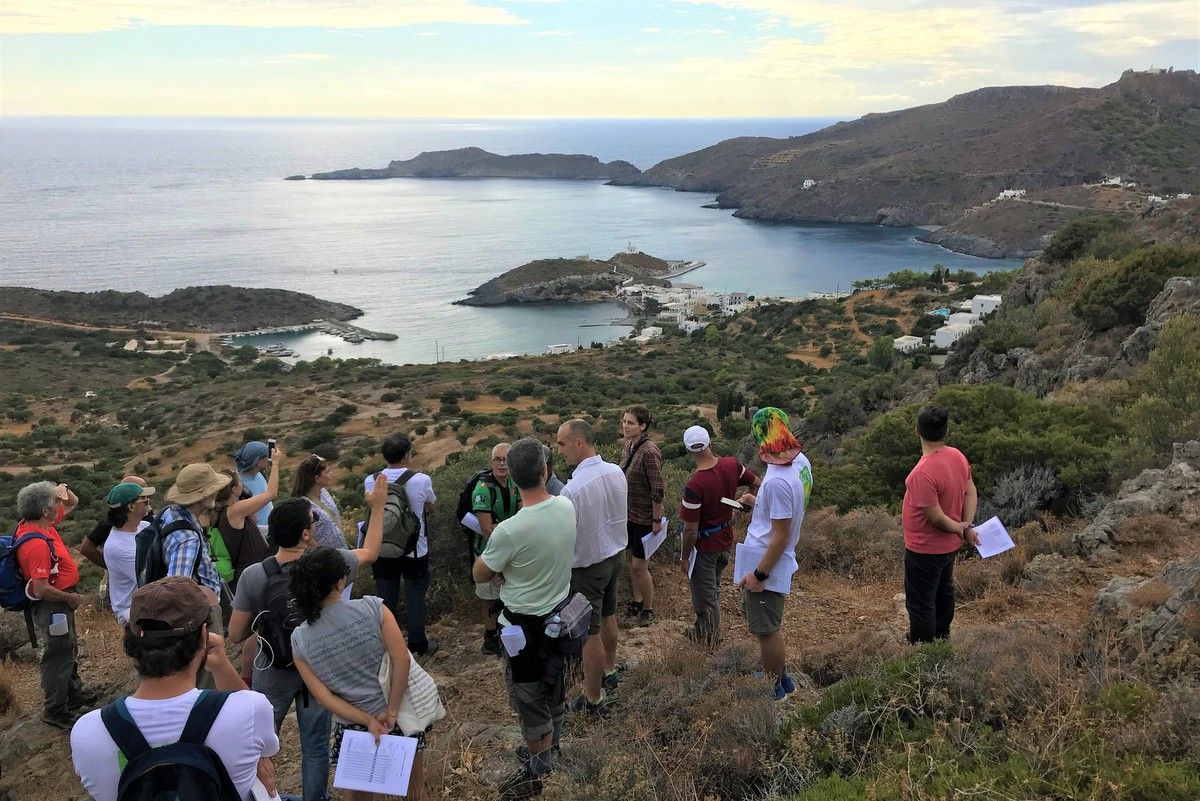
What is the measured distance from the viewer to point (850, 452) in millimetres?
10930

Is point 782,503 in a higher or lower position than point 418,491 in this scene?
higher

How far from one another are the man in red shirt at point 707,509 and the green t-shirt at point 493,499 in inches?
38.8

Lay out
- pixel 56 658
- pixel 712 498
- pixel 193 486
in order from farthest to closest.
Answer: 1. pixel 56 658
2. pixel 712 498
3. pixel 193 486

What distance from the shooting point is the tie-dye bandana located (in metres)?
3.78

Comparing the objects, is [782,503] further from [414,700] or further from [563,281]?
[563,281]

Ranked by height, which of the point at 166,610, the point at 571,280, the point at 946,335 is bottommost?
the point at 571,280

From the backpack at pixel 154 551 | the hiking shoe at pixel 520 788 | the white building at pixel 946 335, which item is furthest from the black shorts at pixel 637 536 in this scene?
the white building at pixel 946 335

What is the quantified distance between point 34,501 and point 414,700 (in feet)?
8.63

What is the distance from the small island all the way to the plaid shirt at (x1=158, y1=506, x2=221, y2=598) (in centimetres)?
8242

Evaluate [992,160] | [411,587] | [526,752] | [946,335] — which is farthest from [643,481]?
[992,160]

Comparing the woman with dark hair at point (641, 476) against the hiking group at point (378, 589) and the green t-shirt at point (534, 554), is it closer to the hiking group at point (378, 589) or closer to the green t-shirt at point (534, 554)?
the hiking group at point (378, 589)

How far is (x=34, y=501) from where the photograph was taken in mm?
4113

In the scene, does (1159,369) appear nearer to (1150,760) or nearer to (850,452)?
(850,452)

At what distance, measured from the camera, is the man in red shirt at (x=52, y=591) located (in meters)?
4.15
